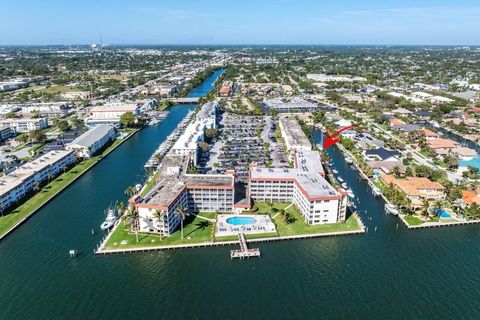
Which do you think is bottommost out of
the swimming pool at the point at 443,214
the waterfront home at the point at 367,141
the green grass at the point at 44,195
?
the green grass at the point at 44,195

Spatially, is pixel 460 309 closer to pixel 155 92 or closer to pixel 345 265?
pixel 345 265

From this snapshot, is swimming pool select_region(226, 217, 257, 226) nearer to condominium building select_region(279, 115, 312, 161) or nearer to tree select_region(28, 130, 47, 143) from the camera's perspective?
condominium building select_region(279, 115, 312, 161)

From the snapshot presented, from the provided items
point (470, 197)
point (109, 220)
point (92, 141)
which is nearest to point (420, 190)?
point (470, 197)

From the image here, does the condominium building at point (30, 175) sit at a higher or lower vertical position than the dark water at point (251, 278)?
higher

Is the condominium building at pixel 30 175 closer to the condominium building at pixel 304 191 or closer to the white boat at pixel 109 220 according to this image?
the white boat at pixel 109 220

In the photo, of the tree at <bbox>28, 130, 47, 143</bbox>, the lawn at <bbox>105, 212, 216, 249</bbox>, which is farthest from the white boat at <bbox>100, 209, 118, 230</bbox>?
the tree at <bbox>28, 130, 47, 143</bbox>

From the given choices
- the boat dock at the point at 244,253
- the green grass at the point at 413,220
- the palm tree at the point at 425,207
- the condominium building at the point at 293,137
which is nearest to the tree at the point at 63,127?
the condominium building at the point at 293,137

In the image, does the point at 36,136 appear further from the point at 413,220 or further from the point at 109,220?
the point at 413,220
